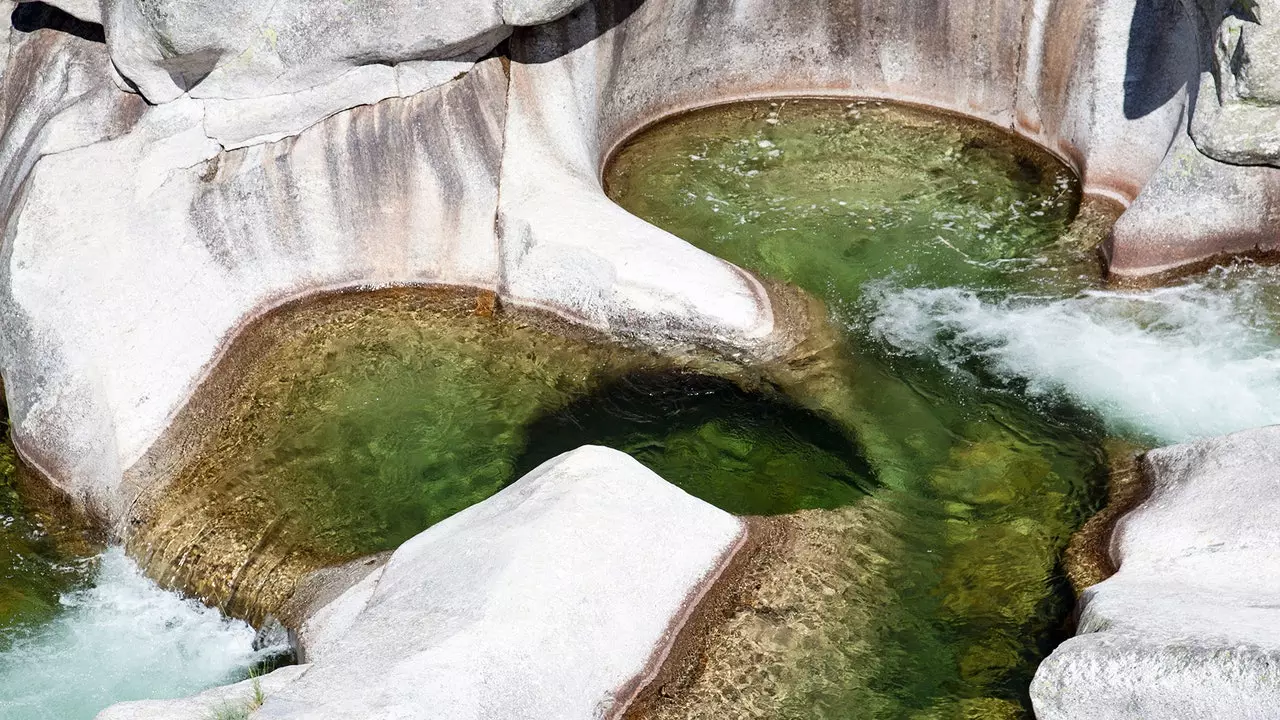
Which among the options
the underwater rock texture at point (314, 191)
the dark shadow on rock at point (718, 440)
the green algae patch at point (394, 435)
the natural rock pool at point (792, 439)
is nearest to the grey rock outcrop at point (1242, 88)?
the underwater rock texture at point (314, 191)

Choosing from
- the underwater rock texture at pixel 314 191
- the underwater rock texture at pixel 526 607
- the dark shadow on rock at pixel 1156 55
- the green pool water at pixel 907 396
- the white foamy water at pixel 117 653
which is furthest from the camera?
the dark shadow on rock at pixel 1156 55

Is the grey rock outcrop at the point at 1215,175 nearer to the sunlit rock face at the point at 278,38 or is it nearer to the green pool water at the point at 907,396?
the green pool water at the point at 907,396

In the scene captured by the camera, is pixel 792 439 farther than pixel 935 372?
No

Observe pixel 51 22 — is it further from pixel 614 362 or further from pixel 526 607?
pixel 526 607

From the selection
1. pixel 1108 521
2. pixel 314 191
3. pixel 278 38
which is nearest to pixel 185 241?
pixel 314 191

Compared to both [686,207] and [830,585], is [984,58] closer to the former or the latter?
[686,207]

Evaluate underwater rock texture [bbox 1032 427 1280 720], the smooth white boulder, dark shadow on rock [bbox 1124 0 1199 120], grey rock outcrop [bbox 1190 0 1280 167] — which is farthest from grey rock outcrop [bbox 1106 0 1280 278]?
the smooth white boulder
